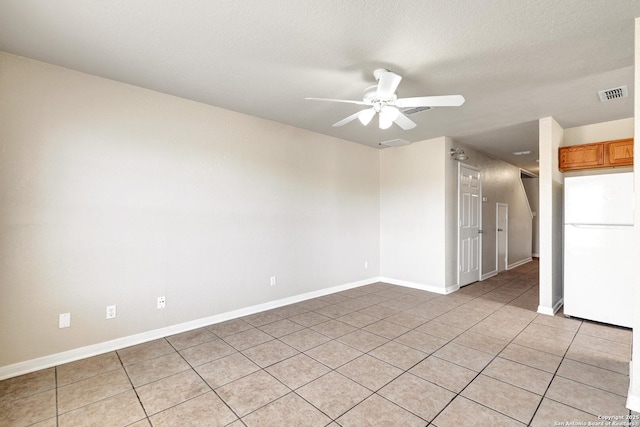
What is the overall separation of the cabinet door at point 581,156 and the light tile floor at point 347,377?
2070 mm

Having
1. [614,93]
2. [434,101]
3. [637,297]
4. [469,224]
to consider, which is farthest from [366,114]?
[469,224]

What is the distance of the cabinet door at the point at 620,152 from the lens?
3648 millimetres

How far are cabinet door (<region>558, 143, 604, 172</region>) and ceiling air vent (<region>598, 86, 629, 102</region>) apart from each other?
35.3 inches

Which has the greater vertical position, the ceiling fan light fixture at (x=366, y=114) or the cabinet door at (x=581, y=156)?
the ceiling fan light fixture at (x=366, y=114)

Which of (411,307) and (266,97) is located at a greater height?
(266,97)

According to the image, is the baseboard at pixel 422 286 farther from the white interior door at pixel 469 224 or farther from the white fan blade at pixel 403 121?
the white fan blade at pixel 403 121

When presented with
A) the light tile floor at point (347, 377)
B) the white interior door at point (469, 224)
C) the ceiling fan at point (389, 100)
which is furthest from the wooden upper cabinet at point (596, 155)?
the ceiling fan at point (389, 100)

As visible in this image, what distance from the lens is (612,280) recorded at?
3.38 meters

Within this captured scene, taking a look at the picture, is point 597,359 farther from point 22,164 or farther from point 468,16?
point 22,164

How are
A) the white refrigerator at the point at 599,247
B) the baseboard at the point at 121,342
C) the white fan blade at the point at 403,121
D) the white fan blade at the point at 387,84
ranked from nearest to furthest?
the white fan blade at the point at 387,84 → the baseboard at the point at 121,342 → the white fan blade at the point at 403,121 → the white refrigerator at the point at 599,247

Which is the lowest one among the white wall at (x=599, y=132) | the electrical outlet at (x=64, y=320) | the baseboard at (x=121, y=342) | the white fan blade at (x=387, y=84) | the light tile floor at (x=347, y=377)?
the light tile floor at (x=347, y=377)

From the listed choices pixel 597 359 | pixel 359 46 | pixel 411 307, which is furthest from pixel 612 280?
pixel 359 46

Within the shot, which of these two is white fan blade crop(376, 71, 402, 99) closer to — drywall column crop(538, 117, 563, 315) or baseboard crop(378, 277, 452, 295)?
drywall column crop(538, 117, 563, 315)

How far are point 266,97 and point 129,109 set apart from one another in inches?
55.8
